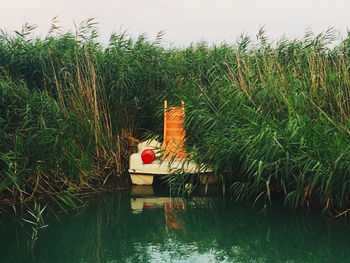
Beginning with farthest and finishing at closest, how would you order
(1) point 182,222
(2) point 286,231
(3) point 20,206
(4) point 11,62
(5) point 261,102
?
(4) point 11,62, (5) point 261,102, (3) point 20,206, (1) point 182,222, (2) point 286,231

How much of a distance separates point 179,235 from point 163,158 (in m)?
2.30

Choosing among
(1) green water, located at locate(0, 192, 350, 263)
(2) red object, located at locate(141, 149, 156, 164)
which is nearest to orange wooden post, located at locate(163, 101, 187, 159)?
(2) red object, located at locate(141, 149, 156, 164)

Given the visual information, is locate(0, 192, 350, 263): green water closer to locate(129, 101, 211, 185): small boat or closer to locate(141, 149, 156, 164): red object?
locate(129, 101, 211, 185): small boat

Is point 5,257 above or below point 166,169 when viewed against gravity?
below

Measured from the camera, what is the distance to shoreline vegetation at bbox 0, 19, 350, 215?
16.6ft

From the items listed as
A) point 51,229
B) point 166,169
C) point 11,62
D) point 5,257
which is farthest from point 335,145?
point 11,62

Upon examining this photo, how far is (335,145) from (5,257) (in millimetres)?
3167

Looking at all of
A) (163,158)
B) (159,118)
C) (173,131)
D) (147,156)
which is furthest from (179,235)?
(159,118)

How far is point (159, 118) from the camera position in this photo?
305 inches

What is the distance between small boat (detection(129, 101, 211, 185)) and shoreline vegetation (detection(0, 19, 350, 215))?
6.7 inches

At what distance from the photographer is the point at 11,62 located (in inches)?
273

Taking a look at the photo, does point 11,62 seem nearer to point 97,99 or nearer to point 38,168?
point 97,99

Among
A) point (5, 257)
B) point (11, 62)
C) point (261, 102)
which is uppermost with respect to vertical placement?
point (11, 62)

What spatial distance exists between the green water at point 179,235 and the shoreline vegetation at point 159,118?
0.85 ft
